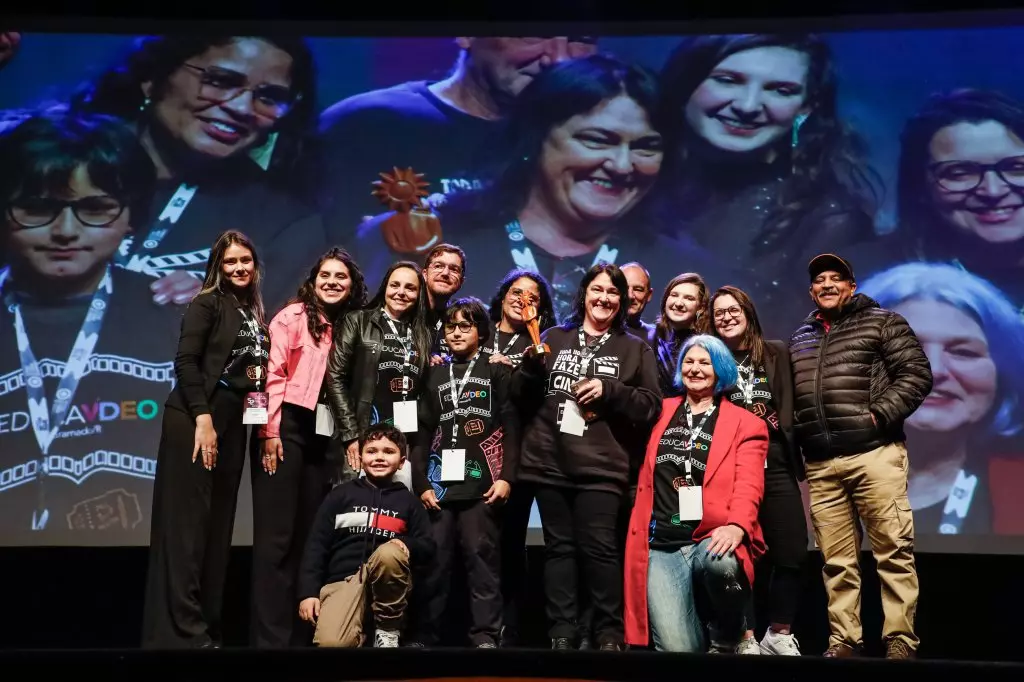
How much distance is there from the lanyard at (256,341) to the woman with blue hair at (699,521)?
4.82 ft

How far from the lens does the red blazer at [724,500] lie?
3543 mm

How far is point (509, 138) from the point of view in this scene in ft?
17.5

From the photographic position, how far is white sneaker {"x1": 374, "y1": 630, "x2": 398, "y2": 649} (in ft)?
11.7

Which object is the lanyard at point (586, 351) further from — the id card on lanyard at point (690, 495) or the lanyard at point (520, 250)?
the lanyard at point (520, 250)

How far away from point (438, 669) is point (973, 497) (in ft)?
9.14

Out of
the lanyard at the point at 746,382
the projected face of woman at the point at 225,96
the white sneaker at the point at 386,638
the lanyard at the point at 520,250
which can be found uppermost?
the projected face of woman at the point at 225,96

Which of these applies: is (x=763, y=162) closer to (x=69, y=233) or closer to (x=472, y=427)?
(x=472, y=427)

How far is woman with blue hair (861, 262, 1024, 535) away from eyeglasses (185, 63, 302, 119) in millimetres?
3065

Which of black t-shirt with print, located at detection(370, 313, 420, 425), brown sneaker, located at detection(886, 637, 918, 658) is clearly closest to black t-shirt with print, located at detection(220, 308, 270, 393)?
black t-shirt with print, located at detection(370, 313, 420, 425)

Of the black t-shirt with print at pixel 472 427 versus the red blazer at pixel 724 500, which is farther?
the black t-shirt with print at pixel 472 427

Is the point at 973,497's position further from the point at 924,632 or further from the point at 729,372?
the point at 729,372

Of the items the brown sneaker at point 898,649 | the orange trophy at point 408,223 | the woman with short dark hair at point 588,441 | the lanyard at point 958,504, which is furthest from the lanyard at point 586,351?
the lanyard at point 958,504

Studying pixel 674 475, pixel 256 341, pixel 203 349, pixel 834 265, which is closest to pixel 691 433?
pixel 674 475

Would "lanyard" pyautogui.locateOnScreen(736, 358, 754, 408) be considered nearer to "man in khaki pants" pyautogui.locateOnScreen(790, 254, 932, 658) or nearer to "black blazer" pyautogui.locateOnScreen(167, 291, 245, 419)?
"man in khaki pants" pyautogui.locateOnScreen(790, 254, 932, 658)
